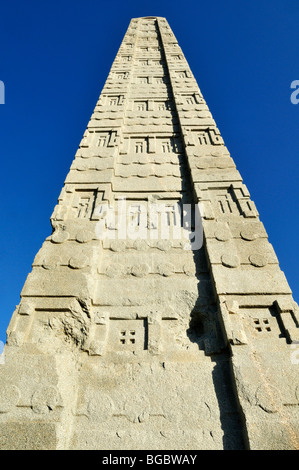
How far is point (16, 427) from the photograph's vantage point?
2547 mm

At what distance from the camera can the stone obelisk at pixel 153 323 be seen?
268 cm

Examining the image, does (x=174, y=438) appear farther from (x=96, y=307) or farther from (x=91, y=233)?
(x=91, y=233)

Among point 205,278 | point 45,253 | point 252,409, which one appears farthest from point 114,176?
point 252,409

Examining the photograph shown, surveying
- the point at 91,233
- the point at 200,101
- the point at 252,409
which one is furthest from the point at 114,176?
the point at 252,409

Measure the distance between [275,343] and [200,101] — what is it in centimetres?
636

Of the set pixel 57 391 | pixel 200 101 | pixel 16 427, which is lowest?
pixel 16 427

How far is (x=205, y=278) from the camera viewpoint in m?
3.96

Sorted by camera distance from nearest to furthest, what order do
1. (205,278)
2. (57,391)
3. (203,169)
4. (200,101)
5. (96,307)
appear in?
(57,391)
(96,307)
(205,278)
(203,169)
(200,101)

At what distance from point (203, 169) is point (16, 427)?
14.4 ft

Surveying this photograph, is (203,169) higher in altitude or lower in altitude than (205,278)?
higher

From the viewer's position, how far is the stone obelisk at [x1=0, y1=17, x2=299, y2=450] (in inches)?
105

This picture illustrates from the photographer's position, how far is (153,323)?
346 centimetres
